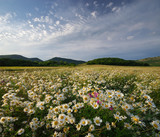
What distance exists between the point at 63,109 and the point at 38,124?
2.75 ft

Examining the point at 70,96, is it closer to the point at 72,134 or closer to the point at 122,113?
the point at 72,134

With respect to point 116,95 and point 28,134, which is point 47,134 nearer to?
point 28,134

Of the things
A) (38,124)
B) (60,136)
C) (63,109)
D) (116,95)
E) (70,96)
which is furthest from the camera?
(70,96)

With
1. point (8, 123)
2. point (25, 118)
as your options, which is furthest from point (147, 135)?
point (8, 123)

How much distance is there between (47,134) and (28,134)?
0.42 meters

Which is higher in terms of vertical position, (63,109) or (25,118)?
(63,109)

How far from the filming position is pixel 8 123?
201 centimetres

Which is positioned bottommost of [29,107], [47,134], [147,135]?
[147,135]

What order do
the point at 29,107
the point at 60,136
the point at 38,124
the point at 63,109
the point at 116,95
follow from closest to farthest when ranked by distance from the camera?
the point at 60,136, the point at 63,109, the point at 38,124, the point at 29,107, the point at 116,95

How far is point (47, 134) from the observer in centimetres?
200

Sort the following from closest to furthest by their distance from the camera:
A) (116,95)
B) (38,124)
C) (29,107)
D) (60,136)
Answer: (60,136), (38,124), (29,107), (116,95)

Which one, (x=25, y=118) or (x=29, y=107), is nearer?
(x=29, y=107)

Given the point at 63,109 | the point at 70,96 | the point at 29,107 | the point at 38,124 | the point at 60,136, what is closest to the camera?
the point at 60,136

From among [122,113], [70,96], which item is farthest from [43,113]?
[122,113]
